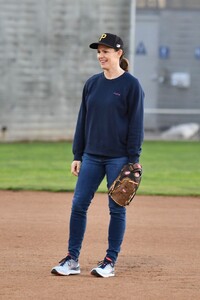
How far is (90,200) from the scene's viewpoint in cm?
850

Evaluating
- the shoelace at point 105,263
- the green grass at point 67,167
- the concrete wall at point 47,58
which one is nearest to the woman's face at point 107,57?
the shoelace at point 105,263

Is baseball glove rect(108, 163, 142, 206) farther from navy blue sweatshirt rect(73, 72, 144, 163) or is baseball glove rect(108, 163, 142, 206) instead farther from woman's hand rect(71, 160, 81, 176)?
woman's hand rect(71, 160, 81, 176)

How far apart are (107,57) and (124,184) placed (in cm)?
100

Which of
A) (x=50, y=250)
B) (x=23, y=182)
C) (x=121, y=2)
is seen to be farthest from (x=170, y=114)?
(x=50, y=250)

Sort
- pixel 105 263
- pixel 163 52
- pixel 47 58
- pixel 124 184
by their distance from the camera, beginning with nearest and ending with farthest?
pixel 124 184, pixel 105 263, pixel 47 58, pixel 163 52

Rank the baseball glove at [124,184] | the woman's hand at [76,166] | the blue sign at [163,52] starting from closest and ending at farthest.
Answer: the baseball glove at [124,184], the woman's hand at [76,166], the blue sign at [163,52]

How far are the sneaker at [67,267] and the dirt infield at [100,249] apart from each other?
5 cm

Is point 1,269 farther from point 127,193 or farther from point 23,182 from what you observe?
point 23,182

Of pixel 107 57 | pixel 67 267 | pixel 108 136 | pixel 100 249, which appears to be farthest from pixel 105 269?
pixel 107 57

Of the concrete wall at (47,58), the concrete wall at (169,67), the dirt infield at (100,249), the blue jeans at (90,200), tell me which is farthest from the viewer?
the concrete wall at (169,67)

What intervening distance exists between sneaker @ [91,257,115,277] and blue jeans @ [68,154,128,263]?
5 centimetres

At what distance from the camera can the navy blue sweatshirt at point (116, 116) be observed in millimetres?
8367

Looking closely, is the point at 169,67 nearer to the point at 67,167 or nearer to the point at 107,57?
the point at 67,167

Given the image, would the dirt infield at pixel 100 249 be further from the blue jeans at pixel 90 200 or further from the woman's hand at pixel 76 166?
the woman's hand at pixel 76 166
